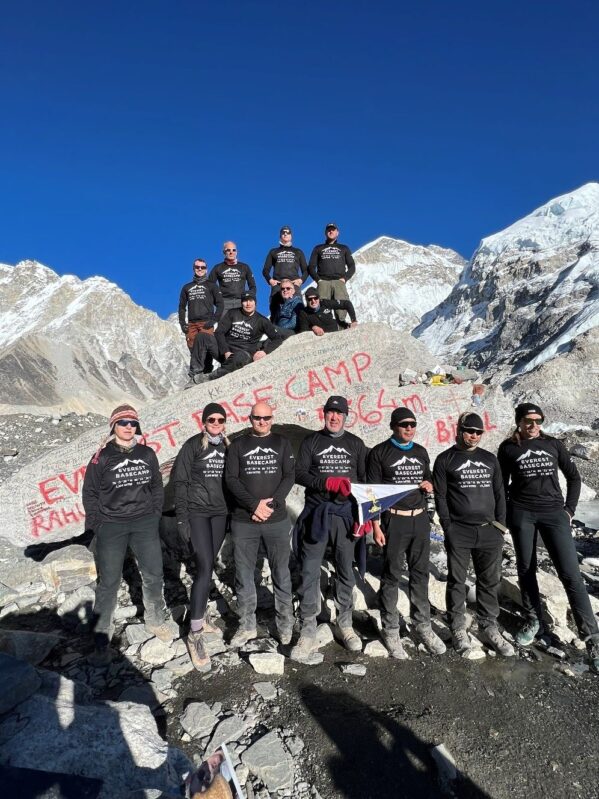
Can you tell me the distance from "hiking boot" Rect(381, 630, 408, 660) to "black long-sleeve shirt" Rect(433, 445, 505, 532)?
126 cm

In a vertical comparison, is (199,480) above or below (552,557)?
above

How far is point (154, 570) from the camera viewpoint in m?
5.15

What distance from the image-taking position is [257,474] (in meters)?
4.91

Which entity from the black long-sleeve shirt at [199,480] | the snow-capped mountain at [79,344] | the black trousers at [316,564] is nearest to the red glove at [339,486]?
the black trousers at [316,564]

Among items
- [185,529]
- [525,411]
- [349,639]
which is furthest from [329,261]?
[349,639]

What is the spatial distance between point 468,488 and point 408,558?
39.0 inches

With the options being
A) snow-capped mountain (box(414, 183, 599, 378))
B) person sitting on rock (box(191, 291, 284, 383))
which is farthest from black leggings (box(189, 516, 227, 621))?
snow-capped mountain (box(414, 183, 599, 378))

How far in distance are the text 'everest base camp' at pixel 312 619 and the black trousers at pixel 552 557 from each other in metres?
0.02

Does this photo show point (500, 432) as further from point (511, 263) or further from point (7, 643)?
point (511, 263)

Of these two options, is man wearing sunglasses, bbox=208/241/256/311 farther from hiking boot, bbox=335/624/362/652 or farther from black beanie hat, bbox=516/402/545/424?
hiking boot, bbox=335/624/362/652

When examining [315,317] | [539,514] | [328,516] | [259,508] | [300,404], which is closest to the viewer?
[259,508]

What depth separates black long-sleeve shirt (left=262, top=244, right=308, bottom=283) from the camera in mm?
8922

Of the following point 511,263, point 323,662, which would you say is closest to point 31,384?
point 511,263

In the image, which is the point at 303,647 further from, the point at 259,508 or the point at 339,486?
the point at 339,486
